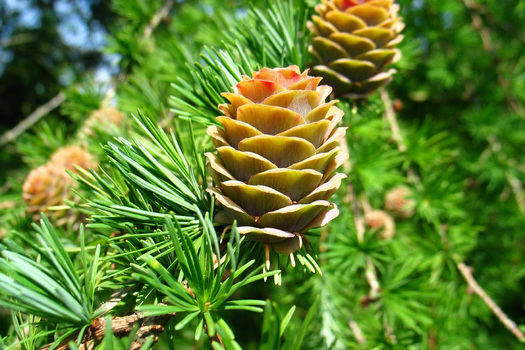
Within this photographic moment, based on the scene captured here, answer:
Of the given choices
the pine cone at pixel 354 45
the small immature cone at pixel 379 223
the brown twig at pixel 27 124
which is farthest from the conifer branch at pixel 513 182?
the brown twig at pixel 27 124

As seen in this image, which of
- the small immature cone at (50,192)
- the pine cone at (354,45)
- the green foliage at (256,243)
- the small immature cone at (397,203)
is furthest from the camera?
the small immature cone at (397,203)

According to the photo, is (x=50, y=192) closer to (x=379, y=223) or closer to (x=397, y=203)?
(x=379, y=223)

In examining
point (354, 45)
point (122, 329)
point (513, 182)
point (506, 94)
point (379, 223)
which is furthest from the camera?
point (506, 94)

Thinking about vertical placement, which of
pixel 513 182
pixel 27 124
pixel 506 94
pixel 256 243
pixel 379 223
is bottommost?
pixel 513 182

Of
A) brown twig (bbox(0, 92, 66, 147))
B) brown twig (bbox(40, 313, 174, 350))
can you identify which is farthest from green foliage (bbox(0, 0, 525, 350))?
brown twig (bbox(0, 92, 66, 147))

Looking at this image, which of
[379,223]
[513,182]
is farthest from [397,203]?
[513,182]

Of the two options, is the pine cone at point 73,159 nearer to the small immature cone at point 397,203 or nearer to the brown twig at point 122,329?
the brown twig at point 122,329

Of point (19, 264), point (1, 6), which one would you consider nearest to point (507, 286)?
point (19, 264)
